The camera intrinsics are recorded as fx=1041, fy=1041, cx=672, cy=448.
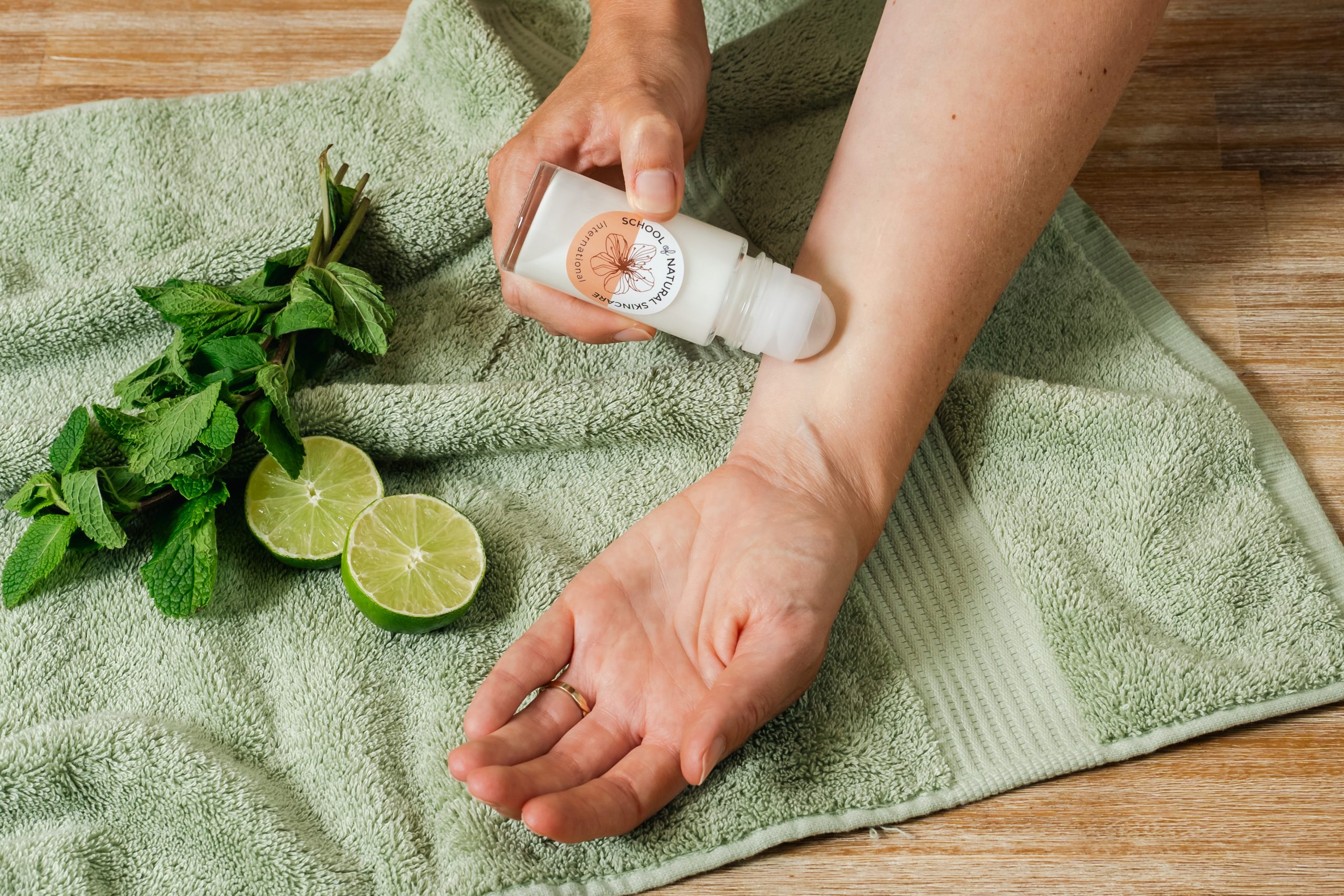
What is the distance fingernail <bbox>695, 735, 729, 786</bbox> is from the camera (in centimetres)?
71

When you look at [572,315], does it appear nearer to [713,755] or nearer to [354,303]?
[354,303]

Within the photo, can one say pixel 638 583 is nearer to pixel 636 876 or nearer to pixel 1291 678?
pixel 636 876

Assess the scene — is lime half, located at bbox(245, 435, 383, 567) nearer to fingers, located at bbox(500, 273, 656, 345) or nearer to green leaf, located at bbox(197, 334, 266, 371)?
green leaf, located at bbox(197, 334, 266, 371)

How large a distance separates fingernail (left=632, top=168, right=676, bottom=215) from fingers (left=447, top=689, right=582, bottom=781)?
37 centimetres

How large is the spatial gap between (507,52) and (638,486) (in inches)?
21.0

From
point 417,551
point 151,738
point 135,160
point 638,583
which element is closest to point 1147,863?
point 638,583

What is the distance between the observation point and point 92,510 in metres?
0.83

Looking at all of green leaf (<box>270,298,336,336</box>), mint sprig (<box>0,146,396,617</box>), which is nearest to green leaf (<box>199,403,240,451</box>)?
mint sprig (<box>0,146,396,617</box>)

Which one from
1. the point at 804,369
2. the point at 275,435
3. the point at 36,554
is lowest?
the point at 36,554

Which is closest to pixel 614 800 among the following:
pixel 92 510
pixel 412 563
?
pixel 412 563

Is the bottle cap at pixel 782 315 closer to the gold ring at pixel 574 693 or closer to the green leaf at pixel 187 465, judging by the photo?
the gold ring at pixel 574 693

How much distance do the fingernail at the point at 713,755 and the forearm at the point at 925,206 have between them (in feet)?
0.80

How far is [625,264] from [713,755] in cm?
35

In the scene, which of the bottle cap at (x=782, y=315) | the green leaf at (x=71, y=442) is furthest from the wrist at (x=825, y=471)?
the green leaf at (x=71, y=442)
